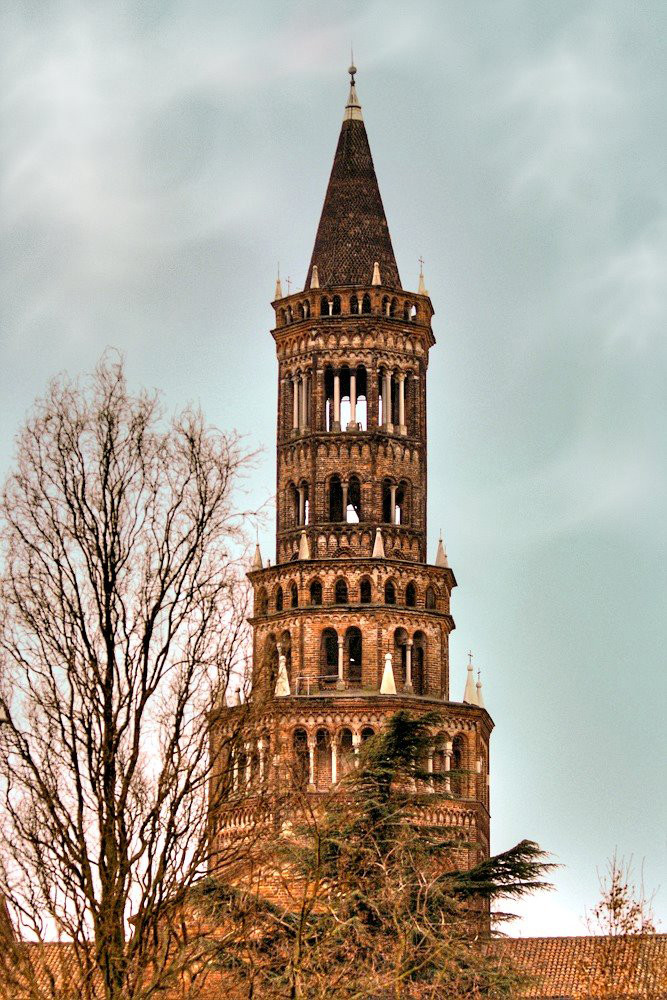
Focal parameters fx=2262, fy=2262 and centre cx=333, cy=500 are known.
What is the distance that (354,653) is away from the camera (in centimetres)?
8294

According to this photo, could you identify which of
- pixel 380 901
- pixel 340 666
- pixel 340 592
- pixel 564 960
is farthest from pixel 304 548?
pixel 380 901

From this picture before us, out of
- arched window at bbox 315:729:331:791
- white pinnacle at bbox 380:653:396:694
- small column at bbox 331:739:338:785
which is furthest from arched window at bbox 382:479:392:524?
small column at bbox 331:739:338:785

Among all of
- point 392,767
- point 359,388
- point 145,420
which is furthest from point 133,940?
point 359,388

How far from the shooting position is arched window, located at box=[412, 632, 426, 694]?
3258 inches

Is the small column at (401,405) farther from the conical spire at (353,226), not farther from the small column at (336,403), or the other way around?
the conical spire at (353,226)

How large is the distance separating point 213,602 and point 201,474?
228cm

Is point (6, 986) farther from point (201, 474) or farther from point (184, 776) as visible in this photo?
point (201, 474)

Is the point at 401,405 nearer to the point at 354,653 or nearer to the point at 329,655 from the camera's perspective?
the point at 354,653

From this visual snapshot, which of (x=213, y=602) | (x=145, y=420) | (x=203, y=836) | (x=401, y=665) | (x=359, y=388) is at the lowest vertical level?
(x=203, y=836)

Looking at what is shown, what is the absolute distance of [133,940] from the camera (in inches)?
1364

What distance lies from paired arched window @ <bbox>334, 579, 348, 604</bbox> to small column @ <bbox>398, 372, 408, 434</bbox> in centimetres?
640

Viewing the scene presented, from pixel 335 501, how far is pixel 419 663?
6.92m

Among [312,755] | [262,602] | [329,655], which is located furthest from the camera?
[262,602]

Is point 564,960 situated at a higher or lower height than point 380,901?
higher
